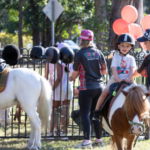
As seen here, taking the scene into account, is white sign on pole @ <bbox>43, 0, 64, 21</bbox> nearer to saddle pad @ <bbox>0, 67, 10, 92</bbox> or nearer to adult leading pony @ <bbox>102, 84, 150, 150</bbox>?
saddle pad @ <bbox>0, 67, 10, 92</bbox>

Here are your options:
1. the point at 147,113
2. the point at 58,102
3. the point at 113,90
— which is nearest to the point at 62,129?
the point at 58,102

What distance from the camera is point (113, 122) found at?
3557 mm

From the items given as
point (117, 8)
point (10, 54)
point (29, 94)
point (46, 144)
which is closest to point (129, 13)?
point (117, 8)

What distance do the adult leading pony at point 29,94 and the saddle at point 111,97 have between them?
1230 mm

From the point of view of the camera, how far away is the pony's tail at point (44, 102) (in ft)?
15.6

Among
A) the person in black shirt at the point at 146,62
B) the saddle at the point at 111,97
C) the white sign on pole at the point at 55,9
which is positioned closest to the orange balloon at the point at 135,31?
the white sign on pole at the point at 55,9

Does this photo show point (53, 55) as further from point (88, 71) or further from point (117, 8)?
point (117, 8)

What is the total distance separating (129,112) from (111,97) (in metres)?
0.80

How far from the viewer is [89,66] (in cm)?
466

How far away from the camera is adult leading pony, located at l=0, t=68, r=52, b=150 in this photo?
458cm

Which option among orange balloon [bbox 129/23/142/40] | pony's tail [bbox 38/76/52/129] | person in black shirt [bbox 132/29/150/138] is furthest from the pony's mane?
orange balloon [bbox 129/23/142/40]

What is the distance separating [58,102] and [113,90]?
A: 219 centimetres

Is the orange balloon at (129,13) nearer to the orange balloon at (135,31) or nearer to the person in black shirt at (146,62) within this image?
the orange balloon at (135,31)

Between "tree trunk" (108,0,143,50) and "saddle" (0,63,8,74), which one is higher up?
"tree trunk" (108,0,143,50)
